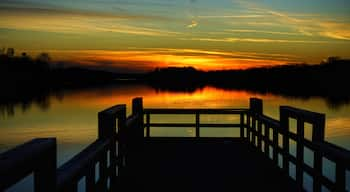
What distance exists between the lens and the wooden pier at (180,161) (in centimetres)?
285

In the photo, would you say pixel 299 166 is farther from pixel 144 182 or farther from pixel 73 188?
pixel 73 188

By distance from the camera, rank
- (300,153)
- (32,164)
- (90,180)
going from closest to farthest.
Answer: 1. (32,164)
2. (90,180)
3. (300,153)

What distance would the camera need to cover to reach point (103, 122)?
5.97 m

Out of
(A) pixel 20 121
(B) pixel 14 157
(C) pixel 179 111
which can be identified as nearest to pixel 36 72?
(A) pixel 20 121

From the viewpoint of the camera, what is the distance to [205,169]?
27.3 feet

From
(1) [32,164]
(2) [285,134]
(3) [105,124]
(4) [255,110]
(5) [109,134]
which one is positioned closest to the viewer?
(1) [32,164]

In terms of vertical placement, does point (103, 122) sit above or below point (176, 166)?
above

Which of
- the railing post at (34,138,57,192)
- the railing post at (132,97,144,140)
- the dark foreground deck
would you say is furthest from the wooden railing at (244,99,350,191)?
the railing post at (132,97,144,140)

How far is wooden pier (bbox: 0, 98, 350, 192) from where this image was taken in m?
2.85

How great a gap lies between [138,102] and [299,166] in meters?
5.55

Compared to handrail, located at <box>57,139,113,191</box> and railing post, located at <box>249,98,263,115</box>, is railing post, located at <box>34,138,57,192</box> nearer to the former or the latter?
handrail, located at <box>57,139,113,191</box>

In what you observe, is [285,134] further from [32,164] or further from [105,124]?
[32,164]

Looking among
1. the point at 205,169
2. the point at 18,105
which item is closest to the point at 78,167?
the point at 205,169

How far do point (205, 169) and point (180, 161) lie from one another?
929mm
